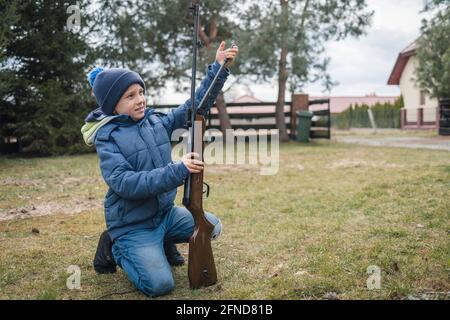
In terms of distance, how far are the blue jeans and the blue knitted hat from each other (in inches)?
32.8

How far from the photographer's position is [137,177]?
291 cm

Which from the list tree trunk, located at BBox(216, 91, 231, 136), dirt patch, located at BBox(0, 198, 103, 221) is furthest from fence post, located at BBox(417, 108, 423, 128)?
dirt patch, located at BBox(0, 198, 103, 221)

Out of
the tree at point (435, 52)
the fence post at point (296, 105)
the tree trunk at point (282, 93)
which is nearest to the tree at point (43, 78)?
the tree trunk at point (282, 93)

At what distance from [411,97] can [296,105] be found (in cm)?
1847

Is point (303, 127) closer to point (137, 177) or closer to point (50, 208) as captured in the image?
point (50, 208)

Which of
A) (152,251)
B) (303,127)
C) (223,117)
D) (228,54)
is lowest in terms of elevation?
(152,251)

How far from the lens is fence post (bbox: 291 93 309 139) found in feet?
58.9

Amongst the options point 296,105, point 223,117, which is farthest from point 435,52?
point 223,117

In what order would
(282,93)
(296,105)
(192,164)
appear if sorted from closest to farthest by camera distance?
(192,164)
(282,93)
(296,105)

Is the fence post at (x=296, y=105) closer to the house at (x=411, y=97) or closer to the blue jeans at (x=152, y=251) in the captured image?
the house at (x=411, y=97)

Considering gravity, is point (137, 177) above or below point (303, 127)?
below

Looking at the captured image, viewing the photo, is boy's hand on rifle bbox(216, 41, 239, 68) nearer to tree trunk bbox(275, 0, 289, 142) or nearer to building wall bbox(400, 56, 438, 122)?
tree trunk bbox(275, 0, 289, 142)

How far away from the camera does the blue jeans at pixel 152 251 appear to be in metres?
2.89

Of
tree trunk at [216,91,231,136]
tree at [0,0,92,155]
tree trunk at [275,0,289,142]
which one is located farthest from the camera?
tree trunk at [216,91,231,136]
